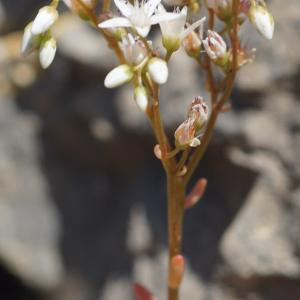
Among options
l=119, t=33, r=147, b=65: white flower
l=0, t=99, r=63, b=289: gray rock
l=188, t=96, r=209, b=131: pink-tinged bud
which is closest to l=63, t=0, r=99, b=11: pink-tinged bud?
l=119, t=33, r=147, b=65: white flower

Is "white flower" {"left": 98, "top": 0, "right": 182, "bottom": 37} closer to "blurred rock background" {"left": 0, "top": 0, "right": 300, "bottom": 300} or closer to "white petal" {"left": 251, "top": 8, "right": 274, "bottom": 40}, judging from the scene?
"white petal" {"left": 251, "top": 8, "right": 274, "bottom": 40}

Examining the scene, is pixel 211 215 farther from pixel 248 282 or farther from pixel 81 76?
pixel 81 76

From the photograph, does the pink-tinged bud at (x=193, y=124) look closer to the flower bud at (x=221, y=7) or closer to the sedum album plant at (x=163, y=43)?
the sedum album plant at (x=163, y=43)

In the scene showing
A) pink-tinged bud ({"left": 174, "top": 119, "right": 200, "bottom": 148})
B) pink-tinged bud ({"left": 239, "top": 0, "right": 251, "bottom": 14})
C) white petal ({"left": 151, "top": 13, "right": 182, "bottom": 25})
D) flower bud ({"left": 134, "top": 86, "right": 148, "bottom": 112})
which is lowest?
pink-tinged bud ({"left": 174, "top": 119, "right": 200, "bottom": 148})

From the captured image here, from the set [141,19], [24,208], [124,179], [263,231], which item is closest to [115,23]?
[141,19]

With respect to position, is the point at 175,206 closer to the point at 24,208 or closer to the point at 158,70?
the point at 158,70
